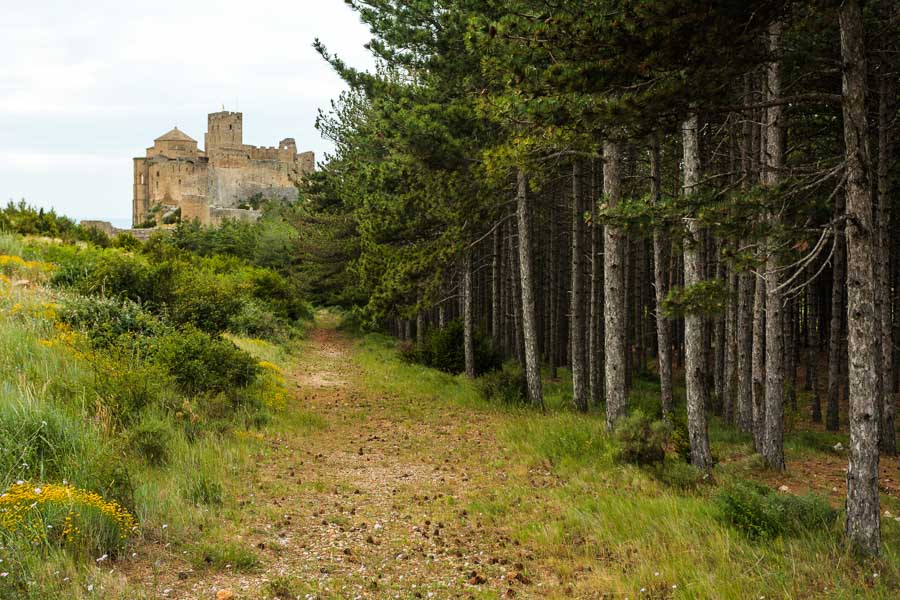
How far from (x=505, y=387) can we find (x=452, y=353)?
545cm

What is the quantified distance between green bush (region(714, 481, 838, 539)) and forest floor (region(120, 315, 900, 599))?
203 mm

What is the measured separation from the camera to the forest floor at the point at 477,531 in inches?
175

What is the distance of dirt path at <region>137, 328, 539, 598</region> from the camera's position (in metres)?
4.68

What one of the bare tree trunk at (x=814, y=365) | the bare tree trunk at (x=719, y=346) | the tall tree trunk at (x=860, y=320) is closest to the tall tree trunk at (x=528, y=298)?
the bare tree trunk at (x=719, y=346)

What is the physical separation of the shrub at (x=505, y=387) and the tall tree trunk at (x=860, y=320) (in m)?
8.78

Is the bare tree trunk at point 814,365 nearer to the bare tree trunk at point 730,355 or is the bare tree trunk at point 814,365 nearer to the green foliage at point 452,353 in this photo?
the bare tree trunk at point 730,355

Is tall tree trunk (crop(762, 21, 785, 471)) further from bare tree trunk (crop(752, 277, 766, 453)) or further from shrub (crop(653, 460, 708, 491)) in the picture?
shrub (crop(653, 460, 708, 491))

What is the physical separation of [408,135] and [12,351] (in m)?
7.46

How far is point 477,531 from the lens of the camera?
6.00m

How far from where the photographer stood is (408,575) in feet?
16.3

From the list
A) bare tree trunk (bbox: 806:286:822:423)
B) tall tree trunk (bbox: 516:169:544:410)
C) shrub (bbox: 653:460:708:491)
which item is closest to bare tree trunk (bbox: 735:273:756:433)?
tall tree trunk (bbox: 516:169:544:410)

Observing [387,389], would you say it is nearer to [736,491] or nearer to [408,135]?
[408,135]

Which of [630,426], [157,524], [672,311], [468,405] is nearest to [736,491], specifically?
[672,311]

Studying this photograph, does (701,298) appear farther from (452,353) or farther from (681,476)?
(452,353)
